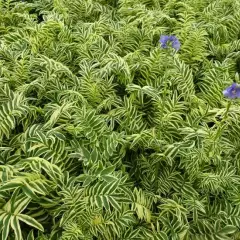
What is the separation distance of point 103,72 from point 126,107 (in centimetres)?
30

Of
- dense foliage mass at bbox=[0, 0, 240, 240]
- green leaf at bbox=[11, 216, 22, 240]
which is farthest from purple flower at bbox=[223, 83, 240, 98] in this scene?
green leaf at bbox=[11, 216, 22, 240]

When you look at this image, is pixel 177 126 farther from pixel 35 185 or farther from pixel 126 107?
pixel 35 185

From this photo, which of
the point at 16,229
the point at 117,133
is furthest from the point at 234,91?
the point at 16,229

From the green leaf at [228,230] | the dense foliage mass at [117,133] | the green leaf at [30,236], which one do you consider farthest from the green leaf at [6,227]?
the green leaf at [228,230]

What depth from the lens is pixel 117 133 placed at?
6.47 feet

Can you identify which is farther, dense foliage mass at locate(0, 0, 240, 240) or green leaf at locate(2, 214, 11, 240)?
dense foliage mass at locate(0, 0, 240, 240)

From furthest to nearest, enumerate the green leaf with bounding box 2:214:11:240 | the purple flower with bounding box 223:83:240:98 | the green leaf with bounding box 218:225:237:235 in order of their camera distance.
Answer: the green leaf with bounding box 218:225:237:235
the purple flower with bounding box 223:83:240:98
the green leaf with bounding box 2:214:11:240

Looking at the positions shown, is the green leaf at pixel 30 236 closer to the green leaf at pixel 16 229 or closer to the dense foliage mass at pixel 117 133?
the dense foliage mass at pixel 117 133

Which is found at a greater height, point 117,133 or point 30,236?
point 117,133

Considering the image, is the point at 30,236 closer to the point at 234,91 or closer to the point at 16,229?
the point at 16,229

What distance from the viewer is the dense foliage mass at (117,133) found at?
66.2 inches

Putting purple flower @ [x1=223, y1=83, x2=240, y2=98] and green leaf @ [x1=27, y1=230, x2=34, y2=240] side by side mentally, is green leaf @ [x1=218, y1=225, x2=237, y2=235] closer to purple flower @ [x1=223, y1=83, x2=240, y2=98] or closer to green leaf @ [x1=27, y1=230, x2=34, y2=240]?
purple flower @ [x1=223, y1=83, x2=240, y2=98]

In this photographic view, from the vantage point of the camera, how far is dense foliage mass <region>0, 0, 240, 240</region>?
168 centimetres

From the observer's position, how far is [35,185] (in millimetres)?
1590
